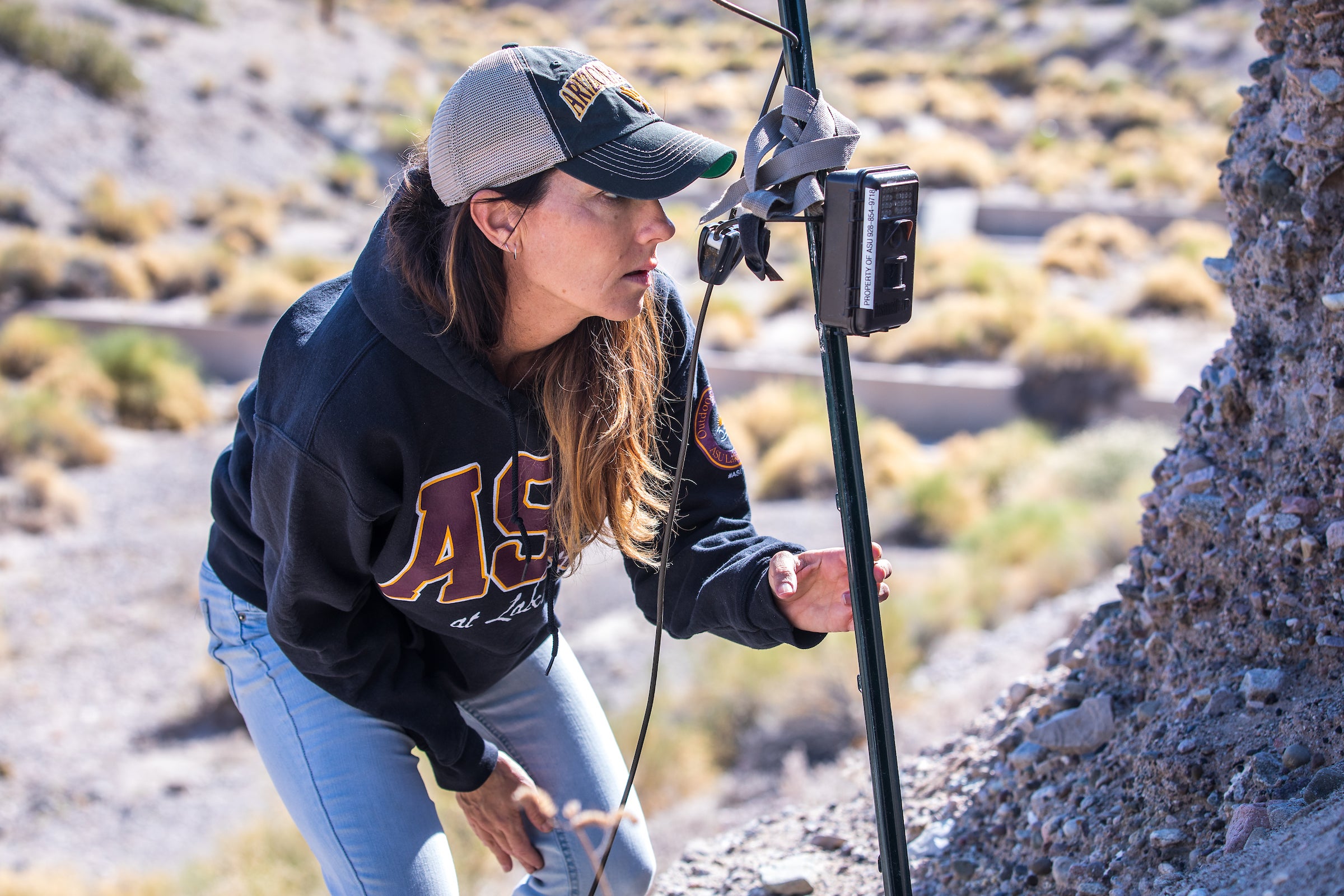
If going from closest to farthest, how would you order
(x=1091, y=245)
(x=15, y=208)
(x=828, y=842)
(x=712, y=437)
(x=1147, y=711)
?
(x=712, y=437), (x=1147, y=711), (x=828, y=842), (x=1091, y=245), (x=15, y=208)

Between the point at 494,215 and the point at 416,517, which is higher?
the point at 494,215

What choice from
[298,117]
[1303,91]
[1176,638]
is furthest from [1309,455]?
[298,117]

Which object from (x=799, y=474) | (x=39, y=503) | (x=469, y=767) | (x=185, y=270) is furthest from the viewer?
(x=185, y=270)

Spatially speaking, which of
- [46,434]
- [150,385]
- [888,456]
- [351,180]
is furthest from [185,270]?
[888,456]

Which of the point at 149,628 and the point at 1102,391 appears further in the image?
the point at 1102,391

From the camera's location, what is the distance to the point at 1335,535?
2000 mm

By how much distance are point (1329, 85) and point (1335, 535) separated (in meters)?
0.85

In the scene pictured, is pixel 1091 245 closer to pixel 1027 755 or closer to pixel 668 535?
pixel 1027 755

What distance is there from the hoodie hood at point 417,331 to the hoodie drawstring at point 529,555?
7cm

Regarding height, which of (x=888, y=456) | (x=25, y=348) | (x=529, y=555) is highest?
(x=529, y=555)

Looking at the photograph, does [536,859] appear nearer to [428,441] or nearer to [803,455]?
[428,441]

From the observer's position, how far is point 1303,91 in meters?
2.24

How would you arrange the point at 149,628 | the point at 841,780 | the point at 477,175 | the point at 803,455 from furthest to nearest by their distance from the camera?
the point at 803,455
the point at 149,628
the point at 841,780
the point at 477,175

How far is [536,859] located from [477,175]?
4.03 feet
